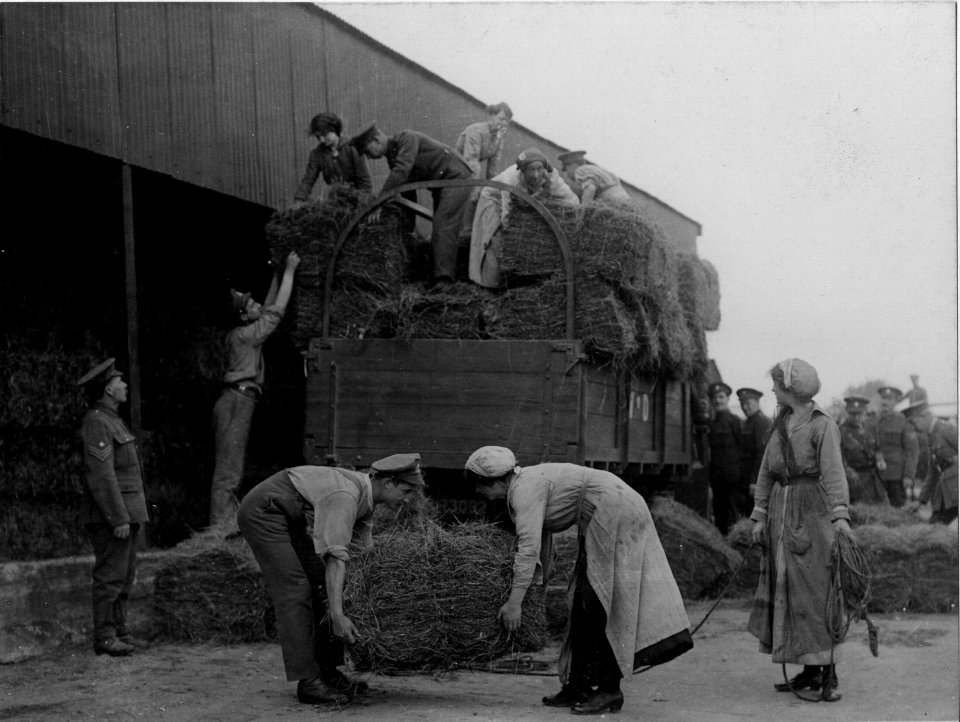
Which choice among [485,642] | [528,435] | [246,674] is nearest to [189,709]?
[246,674]

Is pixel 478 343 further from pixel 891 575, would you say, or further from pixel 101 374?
pixel 891 575

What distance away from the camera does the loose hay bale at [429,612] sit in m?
5.59

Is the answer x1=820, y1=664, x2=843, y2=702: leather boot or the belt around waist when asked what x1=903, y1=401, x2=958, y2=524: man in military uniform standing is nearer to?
the belt around waist

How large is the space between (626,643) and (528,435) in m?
2.10

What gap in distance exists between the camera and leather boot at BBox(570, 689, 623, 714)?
221 inches

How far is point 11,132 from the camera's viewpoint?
731 cm

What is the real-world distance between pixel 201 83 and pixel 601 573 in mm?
6007

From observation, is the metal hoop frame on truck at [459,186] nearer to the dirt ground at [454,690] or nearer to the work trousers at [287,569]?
the work trousers at [287,569]

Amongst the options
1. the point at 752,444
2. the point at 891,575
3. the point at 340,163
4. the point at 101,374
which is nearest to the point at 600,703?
the point at 101,374

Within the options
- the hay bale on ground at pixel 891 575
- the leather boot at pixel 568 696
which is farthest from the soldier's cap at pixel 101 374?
the hay bale on ground at pixel 891 575

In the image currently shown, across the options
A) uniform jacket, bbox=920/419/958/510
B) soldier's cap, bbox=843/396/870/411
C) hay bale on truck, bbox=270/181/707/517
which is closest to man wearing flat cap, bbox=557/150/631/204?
Result: hay bale on truck, bbox=270/181/707/517

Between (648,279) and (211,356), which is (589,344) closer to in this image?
(648,279)

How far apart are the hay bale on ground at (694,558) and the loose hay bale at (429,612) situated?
4.34 m

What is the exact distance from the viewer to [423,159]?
8875mm
